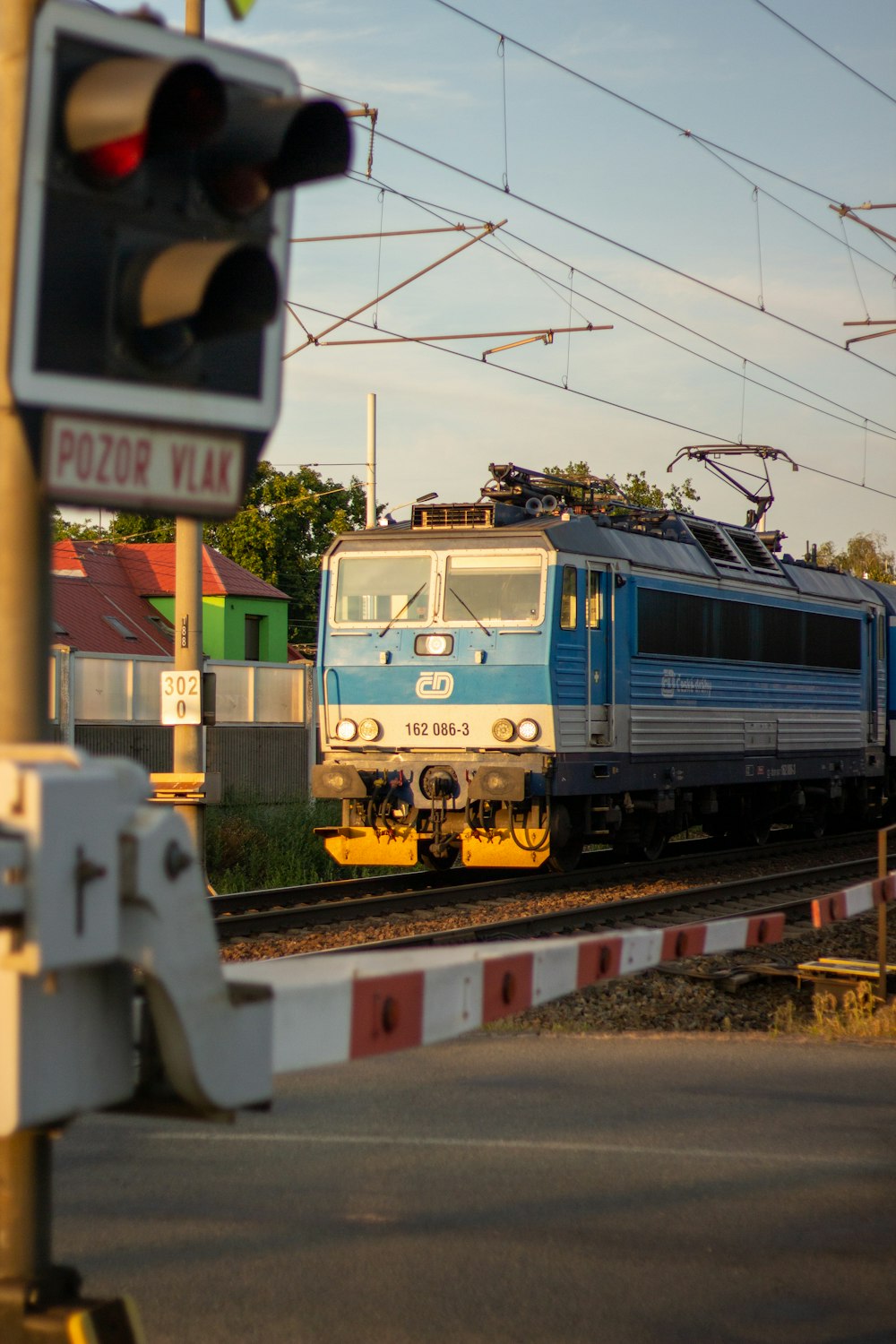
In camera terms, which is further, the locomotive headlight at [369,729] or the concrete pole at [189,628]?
the locomotive headlight at [369,729]

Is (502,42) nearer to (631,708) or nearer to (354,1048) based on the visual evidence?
(631,708)

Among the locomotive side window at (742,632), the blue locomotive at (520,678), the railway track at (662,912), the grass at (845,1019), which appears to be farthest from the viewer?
the locomotive side window at (742,632)

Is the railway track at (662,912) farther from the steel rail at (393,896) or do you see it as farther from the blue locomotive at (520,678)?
the blue locomotive at (520,678)

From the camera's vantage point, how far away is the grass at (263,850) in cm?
1833

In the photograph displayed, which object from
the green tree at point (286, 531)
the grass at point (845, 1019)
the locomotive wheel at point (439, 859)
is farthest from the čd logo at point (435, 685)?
the green tree at point (286, 531)

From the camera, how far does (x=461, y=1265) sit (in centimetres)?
480

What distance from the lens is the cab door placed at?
1709 centimetres

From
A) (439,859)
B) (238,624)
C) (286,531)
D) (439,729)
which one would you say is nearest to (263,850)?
(439,859)

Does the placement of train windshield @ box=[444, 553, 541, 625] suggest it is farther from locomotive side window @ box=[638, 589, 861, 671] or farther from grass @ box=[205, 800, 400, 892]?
grass @ box=[205, 800, 400, 892]

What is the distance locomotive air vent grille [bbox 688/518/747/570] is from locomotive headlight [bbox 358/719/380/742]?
4.99 m

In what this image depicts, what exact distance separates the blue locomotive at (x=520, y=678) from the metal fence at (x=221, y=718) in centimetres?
348

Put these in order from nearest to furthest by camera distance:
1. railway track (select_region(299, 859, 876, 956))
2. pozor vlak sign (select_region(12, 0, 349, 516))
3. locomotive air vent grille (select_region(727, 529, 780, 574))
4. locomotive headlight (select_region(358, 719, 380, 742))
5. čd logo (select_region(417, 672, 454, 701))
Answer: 1. pozor vlak sign (select_region(12, 0, 349, 516))
2. railway track (select_region(299, 859, 876, 956))
3. čd logo (select_region(417, 672, 454, 701))
4. locomotive headlight (select_region(358, 719, 380, 742))
5. locomotive air vent grille (select_region(727, 529, 780, 574))

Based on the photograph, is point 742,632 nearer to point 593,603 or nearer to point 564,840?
point 593,603

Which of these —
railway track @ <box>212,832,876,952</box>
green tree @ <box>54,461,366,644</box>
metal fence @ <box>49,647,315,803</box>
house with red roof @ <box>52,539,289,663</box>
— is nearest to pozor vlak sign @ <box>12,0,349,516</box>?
railway track @ <box>212,832,876,952</box>
